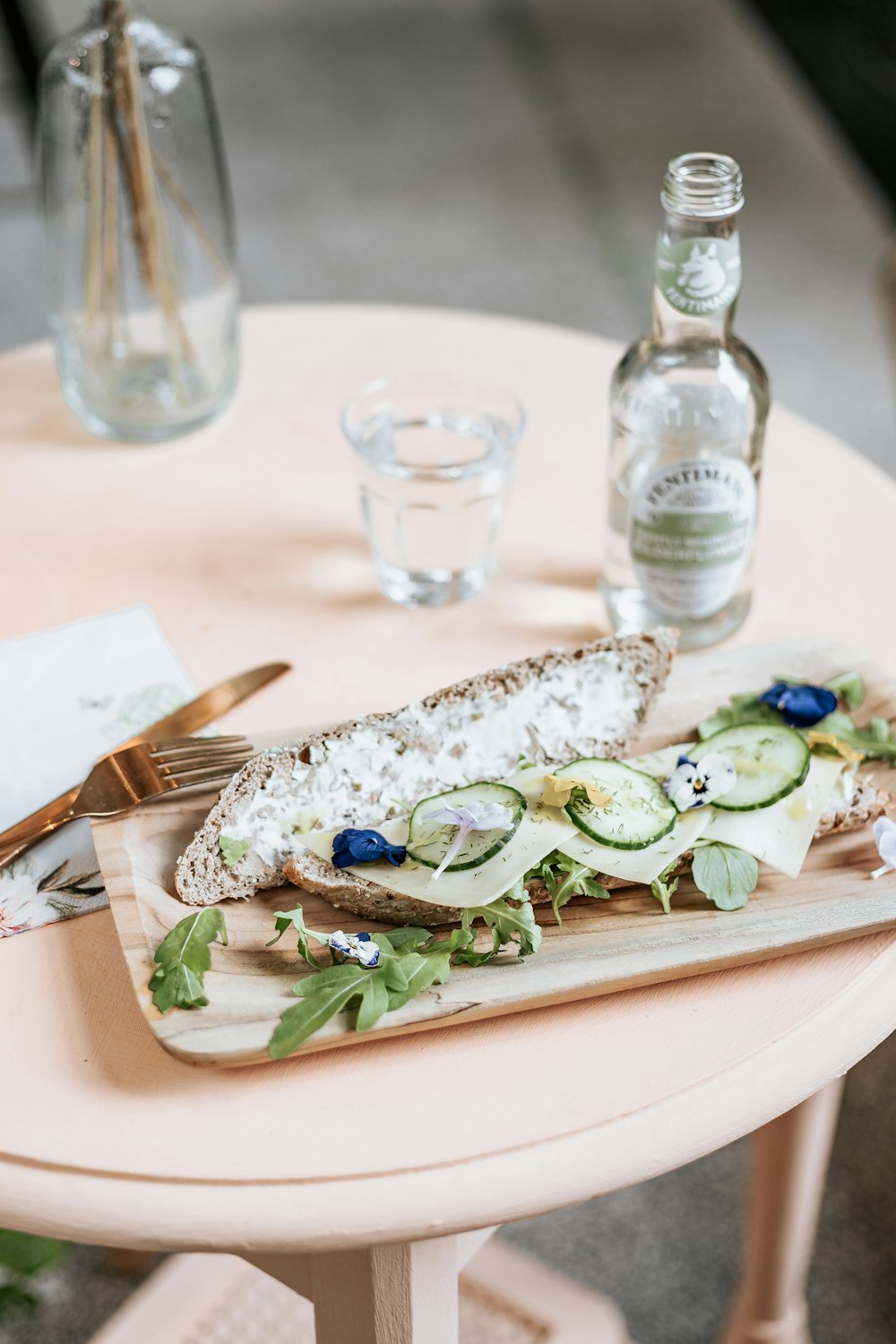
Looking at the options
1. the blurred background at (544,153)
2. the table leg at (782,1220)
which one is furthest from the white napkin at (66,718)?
the blurred background at (544,153)

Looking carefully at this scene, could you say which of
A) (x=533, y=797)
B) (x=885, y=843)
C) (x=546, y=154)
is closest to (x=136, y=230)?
(x=533, y=797)

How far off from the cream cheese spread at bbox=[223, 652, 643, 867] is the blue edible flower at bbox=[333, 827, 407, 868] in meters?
0.04

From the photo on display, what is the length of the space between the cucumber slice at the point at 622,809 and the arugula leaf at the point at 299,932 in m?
0.15

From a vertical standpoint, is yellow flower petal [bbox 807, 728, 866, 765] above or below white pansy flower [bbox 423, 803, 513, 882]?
below

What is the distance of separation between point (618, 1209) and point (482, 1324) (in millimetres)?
282

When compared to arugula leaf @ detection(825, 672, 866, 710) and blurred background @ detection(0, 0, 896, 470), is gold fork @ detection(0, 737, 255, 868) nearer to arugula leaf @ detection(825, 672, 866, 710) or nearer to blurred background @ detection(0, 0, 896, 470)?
arugula leaf @ detection(825, 672, 866, 710)

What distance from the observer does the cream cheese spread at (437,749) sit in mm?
754

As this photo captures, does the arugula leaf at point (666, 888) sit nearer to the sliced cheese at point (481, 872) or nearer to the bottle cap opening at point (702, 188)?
the sliced cheese at point (481, 872)

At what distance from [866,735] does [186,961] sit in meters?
0.44

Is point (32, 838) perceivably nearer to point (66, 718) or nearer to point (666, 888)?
point (66, 718)

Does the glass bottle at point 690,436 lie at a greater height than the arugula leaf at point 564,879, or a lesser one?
greater

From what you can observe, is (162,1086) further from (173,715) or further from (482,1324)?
(482,1324)

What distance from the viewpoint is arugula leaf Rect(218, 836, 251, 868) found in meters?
0.72

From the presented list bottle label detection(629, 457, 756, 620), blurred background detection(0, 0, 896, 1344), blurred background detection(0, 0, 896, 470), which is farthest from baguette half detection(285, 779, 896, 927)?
blurred background detection(0, 0, 896, 470)
